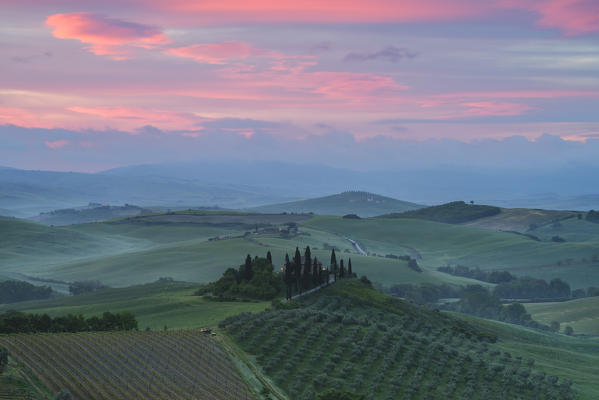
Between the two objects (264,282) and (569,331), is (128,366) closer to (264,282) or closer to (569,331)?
(264,282)

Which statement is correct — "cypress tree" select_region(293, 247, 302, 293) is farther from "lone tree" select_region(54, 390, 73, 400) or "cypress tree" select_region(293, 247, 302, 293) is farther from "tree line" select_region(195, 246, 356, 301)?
"lone tree" select_region(54, 390, 73, 400)

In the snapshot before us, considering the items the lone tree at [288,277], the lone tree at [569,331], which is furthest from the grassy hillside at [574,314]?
the lone tree at [288,277]

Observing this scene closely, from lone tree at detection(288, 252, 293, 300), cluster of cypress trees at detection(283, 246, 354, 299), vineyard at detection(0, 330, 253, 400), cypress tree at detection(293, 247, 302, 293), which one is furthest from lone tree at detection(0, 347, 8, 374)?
cypress tree at detection(293, 247, 302, 293)

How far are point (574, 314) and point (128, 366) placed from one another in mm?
140077

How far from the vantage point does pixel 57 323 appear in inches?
2933

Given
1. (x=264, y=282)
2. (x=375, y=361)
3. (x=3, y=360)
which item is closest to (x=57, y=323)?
(x=3, y=360)

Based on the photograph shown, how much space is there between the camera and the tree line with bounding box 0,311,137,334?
70.6 m

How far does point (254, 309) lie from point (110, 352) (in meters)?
33.2

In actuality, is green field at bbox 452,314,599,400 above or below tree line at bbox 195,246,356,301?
below

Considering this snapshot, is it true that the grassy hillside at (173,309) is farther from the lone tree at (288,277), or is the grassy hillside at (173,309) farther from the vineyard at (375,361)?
the vineyard at (375,361)

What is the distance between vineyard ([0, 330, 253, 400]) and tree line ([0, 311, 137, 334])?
6647 mm

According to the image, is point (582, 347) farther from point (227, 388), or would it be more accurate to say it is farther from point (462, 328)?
point (227, 388)

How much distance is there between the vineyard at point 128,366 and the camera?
51.8 meters

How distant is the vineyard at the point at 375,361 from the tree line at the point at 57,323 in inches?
479
